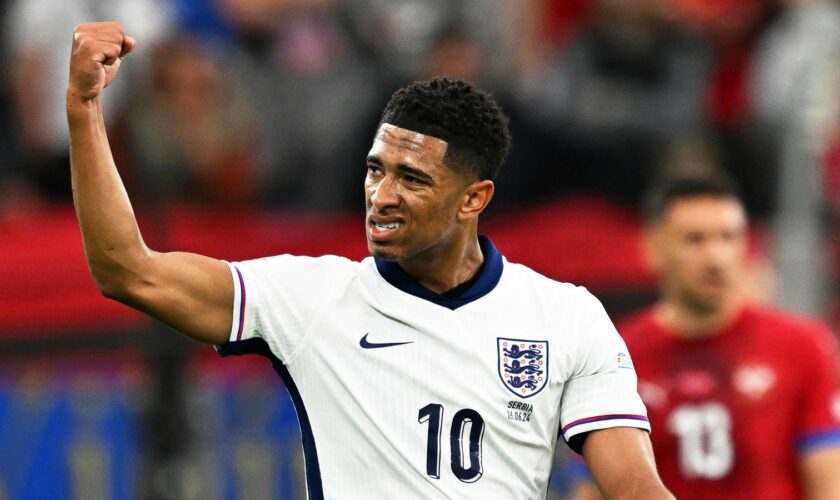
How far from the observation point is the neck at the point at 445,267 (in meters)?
4.47

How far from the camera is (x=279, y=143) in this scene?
369 inches

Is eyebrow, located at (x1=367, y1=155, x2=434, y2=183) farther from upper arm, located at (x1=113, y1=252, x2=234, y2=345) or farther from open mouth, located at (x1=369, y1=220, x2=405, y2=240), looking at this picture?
upper arm, located at (x1=113, y1=252, x2=234, y2=345)

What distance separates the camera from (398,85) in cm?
908

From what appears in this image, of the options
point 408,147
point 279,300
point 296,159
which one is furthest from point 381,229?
point 296,159

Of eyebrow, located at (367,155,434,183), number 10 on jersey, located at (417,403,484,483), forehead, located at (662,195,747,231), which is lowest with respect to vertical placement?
number 10 on jersey, located at (417,403,484,483)

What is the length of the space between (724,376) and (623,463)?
7.66ft

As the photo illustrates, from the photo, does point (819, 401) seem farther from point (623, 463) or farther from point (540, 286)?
A: point (623, 463)

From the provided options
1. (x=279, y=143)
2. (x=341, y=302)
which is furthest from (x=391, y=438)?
(x=279, y=143)

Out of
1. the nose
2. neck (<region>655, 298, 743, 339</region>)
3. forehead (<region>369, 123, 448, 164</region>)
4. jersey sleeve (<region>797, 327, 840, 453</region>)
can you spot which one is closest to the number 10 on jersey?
the nose

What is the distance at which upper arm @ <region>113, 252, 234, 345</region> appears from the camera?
13.1ft

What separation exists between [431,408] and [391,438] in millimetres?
139

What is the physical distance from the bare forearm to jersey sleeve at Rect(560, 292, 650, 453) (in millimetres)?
1279

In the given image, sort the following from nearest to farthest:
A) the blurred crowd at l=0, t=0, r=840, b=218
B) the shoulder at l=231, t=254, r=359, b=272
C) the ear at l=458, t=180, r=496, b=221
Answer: the shoulder at l=231, t=254, r=359, b=272 → the ear at l=458, t=180, r=496, b=221 → the blurred crowd at l=0, t=0, r=840, b=218

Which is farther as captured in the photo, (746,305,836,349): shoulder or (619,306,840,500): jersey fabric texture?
(746,305,836,349): shoulder
